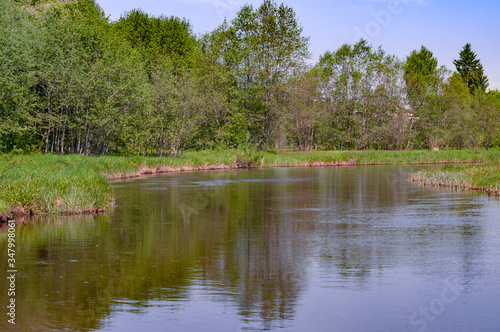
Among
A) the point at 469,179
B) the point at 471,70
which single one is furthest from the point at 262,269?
the point at 471,70

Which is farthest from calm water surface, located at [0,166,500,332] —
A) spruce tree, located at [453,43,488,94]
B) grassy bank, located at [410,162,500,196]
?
spruce tree, located at [453,43,488,94]

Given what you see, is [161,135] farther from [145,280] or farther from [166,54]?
[145,280]

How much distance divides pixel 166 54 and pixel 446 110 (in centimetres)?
4640

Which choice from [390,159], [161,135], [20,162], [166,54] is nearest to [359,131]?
[390,159]

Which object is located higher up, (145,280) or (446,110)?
(446,110)

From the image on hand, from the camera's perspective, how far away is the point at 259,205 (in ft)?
98.1

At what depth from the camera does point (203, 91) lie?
71312 millimetres

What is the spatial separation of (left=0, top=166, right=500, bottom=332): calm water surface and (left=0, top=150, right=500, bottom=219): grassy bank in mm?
1259

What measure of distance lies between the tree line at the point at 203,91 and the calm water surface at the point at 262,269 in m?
21.6

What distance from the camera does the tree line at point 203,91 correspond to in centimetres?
4547

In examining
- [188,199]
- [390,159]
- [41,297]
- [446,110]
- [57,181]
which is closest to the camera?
[41,297]

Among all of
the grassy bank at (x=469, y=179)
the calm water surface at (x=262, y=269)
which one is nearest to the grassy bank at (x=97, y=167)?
the grassy bank at (x=469, y=179)

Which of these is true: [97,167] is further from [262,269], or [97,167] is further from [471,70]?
[471,70]

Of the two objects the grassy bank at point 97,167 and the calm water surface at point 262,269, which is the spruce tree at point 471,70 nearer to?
the grassy bank at point 97,167
